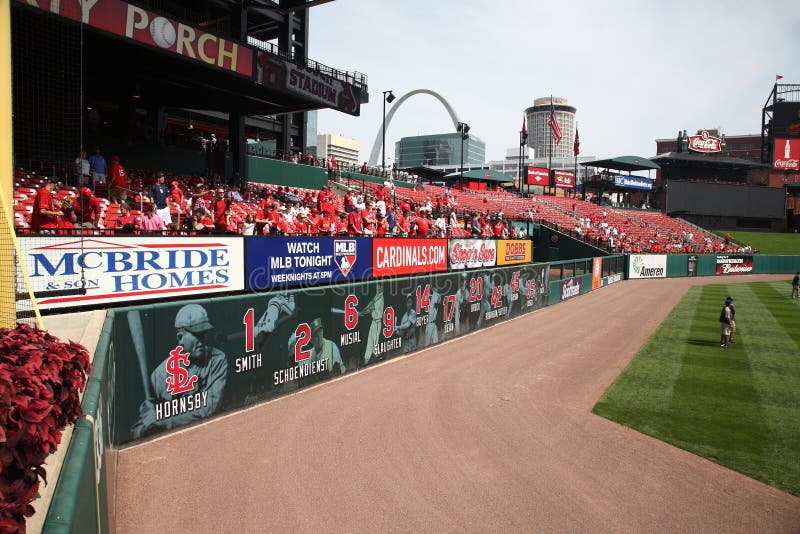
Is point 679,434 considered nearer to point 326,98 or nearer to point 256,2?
point 326,98

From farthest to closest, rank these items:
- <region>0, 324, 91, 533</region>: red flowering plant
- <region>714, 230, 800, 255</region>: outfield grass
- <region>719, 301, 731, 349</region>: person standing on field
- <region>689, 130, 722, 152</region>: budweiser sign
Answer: <region>689, 130, 722, 152</region>: budweiser sign
<region>714, 230, 800, 255</region>: outfield grass
<region>719, 301, 731, 349</region>: person standing on field
<region>0, 324, 91, 533</region>: red flowering plant

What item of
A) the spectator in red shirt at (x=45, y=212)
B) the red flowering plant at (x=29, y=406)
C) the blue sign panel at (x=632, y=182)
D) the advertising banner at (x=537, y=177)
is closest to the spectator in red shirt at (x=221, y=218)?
the spectator in red shirt at (x=45, y=212)

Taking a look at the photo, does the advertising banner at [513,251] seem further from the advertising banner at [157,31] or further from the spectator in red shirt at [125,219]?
the spectator in red shirt at [125,219]

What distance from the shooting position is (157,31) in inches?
596

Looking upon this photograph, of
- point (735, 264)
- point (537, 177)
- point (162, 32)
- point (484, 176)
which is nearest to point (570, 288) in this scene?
point (162, 32)

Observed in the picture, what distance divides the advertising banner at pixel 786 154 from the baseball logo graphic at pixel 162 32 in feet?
275

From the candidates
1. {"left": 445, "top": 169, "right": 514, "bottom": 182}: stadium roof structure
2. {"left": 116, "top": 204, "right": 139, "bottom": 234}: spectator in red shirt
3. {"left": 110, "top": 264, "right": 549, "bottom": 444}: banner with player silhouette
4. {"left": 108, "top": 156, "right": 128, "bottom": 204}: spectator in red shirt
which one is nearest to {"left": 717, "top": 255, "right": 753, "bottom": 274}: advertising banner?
{"left": 445, "top": 169, "right": 514, "bottom": 182}: stadium roof structure

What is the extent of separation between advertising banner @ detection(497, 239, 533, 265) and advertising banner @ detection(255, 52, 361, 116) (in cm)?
998

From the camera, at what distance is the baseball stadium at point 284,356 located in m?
6.06

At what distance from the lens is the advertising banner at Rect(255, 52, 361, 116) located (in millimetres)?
18844

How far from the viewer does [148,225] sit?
36.6 ft

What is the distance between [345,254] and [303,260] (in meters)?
1.97

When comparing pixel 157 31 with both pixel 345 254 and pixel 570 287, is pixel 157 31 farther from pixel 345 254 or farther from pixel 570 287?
pixel 570 287

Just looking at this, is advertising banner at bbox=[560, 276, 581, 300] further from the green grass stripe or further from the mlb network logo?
the mlb network logo
